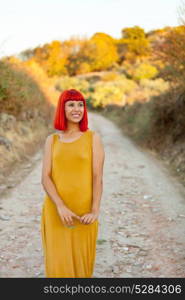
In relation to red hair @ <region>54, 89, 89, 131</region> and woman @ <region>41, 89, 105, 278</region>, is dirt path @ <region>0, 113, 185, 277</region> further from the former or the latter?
red hair @ <region>54, 89, 89, 131</region>

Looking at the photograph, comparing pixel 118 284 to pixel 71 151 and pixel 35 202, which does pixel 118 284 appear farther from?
pixel 35 202

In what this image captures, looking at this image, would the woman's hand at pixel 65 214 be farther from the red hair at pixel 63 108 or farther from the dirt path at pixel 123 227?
the dirt path at pixel 123 227

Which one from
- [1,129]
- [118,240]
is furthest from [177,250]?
[1,129]

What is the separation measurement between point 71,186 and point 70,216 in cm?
22

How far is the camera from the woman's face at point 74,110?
2.74m

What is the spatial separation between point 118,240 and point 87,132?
251cm

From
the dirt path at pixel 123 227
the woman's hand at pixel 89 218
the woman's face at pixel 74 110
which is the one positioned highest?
the woman's face at pixel 74 110

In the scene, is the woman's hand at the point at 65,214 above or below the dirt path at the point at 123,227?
above

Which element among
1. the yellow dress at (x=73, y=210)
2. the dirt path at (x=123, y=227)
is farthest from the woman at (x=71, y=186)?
the dirt path at (x=123, y=227)

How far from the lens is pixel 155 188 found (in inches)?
303

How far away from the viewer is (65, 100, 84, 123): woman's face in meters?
2.74

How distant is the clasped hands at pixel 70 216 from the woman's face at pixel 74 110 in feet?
2.17

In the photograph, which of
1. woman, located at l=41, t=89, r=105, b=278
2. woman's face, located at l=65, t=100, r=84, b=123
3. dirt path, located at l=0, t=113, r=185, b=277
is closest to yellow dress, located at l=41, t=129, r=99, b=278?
woman, located at l=41, t=89, r=105, b=278

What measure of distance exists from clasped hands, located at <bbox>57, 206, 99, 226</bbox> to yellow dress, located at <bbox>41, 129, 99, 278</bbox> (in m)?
0.06
